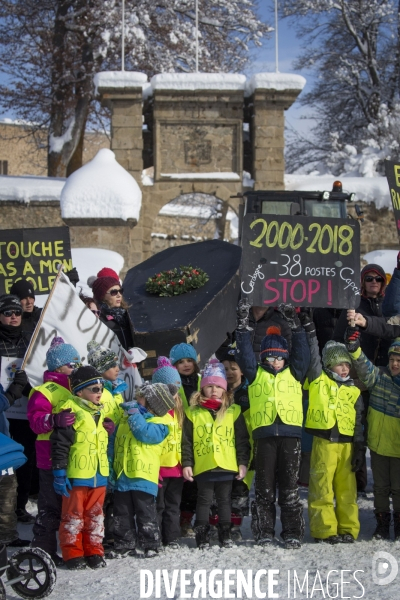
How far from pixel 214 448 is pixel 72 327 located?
4.74 feet

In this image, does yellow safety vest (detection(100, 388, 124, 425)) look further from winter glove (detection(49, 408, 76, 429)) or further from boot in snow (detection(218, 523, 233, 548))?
boot in snow (detection(218, 523, 233, 548))

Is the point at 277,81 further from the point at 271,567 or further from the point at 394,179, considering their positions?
the point at 271,567

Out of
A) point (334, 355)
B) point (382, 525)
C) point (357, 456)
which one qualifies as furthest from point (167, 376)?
point (382, 525)

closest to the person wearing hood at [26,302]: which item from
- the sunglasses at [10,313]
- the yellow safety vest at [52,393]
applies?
the sunglasses at [10,313]

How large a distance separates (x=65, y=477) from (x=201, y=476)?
91cm

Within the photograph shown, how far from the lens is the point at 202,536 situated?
548 cm

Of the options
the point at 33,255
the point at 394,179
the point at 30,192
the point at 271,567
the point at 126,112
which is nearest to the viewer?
the point at 271,567

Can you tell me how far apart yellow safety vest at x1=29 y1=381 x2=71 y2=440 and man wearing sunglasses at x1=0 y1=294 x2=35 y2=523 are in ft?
1.67

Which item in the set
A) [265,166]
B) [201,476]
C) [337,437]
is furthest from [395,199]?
[265,166]

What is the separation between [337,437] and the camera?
5770mm

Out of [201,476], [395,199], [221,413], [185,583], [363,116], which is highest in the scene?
[363,116]

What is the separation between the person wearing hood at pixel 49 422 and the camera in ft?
17.3

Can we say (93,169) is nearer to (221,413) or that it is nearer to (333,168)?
(333,168)

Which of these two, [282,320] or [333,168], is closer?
[282,320]
